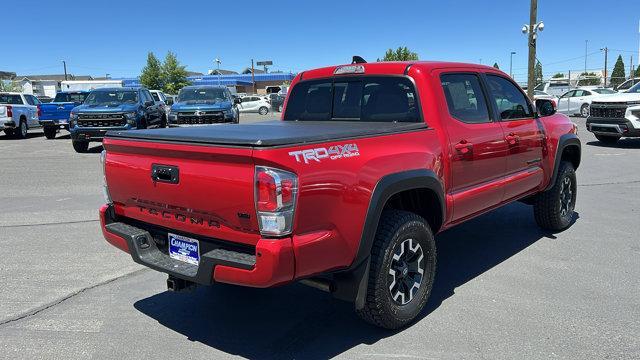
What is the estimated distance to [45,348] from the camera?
3.49m

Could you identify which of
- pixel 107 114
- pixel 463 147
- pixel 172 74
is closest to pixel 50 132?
pixel 107 114

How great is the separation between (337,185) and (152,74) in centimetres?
6938

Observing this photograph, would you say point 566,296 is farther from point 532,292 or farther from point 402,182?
point 402,182

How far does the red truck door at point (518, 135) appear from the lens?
16.1 feet

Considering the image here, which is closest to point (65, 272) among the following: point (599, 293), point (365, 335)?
point (365, 335)

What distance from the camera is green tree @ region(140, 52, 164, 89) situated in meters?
67.4

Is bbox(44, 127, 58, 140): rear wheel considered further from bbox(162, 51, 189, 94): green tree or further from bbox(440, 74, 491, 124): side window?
bbox(162, 51, 189, 94): green tree

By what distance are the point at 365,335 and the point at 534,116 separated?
317cm

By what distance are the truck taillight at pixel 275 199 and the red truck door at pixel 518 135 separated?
274 centimetres

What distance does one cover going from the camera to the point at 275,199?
278cm

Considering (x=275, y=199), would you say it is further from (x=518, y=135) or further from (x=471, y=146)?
(x=518, y=135)

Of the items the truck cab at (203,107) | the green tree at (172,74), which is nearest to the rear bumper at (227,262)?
the truck cab at (203,107)

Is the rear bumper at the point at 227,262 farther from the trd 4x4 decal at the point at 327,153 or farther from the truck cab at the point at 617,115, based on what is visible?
the truck cab at the point at 617,115

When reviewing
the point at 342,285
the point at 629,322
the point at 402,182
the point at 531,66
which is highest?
the point at 531,66
